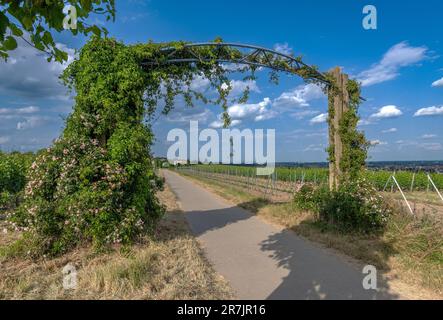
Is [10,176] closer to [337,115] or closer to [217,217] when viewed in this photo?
[217,217]

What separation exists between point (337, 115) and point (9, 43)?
8698 mm

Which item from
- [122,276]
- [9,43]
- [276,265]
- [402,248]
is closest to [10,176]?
[122,276]

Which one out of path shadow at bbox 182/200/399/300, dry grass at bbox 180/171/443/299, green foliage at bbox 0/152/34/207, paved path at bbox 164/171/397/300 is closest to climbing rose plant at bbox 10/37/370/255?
paved path at bbox 164/171/397/300

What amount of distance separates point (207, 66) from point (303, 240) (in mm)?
4715

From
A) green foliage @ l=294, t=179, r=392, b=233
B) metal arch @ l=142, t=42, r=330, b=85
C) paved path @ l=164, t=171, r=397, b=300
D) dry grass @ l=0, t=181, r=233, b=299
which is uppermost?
metal arch @ l=142, t=42, r=330, b=85

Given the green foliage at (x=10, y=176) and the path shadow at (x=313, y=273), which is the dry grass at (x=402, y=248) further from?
the green foliage at (x=10, y=176)

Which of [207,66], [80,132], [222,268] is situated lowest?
[222,268]

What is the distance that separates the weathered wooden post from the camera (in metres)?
9.77

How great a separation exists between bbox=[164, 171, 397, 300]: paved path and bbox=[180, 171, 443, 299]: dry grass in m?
0.42

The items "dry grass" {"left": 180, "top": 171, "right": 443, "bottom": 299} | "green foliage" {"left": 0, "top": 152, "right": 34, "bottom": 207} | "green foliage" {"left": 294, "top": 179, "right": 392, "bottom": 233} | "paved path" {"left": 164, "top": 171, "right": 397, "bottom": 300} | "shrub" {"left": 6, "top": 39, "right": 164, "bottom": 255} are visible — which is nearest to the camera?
"paved path" {"left": 164, "top": 171, "right": 397, "bottom": 300}

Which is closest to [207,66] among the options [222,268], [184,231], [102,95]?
[102,95]

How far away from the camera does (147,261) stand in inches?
217

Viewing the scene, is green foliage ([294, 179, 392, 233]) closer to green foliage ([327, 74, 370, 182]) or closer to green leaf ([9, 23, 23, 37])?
green foliage ([327, 74, 370, 182])
